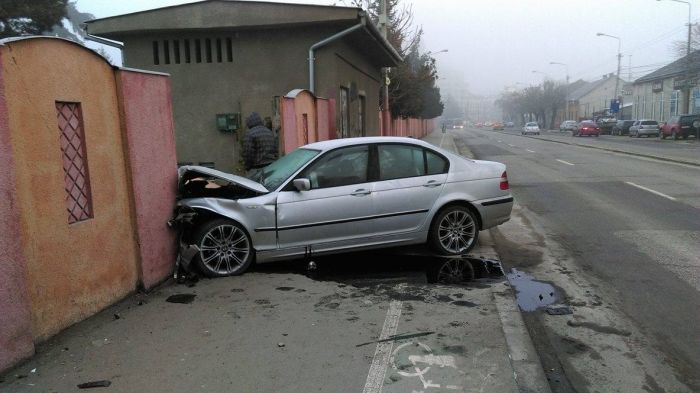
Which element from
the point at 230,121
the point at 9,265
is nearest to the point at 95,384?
the point at 9,265

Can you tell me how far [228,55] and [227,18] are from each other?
99 cm

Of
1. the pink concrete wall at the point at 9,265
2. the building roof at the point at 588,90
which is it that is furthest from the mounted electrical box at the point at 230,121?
the building roof at the point at 588,90

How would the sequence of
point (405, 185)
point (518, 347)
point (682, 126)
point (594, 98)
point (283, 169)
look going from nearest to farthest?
point (518, 347) → point (405, 185) → point (283, 169) → point (682, 126) → point (594, 98)

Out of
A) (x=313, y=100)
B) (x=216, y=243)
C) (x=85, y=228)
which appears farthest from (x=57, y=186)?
(x=313, y=100)

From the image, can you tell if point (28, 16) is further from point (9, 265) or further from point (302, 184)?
point (9, 265)

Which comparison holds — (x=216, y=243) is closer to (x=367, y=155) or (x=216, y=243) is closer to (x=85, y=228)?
(x=85, y=228)

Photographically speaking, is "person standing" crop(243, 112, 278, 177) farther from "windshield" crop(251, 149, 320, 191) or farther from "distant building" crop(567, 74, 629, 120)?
"distant building" crop(567, 74, 629, 120)

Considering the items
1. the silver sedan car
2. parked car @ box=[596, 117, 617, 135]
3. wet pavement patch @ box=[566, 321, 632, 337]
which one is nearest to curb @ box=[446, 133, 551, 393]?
wet pavement patch @ box=[566, 321, 632, 337]

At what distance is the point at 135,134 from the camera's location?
5.16 meters

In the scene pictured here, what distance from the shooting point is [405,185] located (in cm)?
637

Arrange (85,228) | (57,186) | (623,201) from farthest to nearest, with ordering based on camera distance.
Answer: (623,201)
(85,228)
(57,186)

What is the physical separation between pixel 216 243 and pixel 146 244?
2.40 feet

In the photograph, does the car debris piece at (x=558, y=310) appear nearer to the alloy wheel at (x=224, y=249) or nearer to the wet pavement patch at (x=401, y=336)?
the wet pavement patch at (x=401, y=336)

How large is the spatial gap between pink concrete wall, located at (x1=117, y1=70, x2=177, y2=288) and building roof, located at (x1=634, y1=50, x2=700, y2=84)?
46.0 meters
